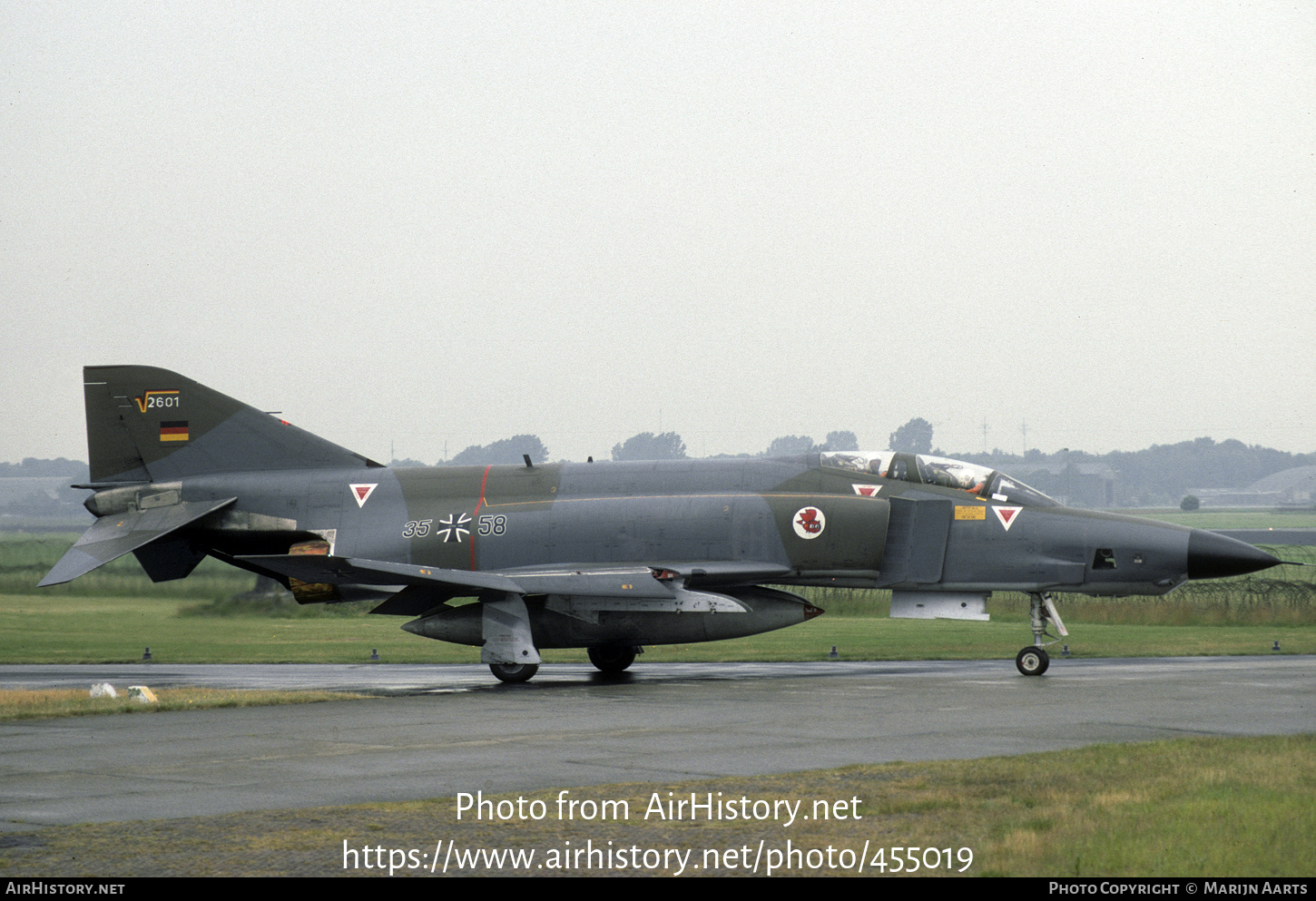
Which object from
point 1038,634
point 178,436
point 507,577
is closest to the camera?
point 1038,634

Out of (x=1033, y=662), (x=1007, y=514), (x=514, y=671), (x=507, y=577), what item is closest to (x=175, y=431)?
(x=507, y=577)

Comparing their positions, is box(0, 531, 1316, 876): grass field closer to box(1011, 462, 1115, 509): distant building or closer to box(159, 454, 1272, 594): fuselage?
box(159, 454, 1272, 594): fuselage

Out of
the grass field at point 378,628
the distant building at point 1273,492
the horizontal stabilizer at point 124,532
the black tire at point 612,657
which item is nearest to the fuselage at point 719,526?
the horizontal stabilizer at point 124,532

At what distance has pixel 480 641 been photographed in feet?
59.8

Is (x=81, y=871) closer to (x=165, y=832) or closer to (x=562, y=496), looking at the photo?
(x=165, y=832)

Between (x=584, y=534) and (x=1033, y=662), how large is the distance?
672 centimetres

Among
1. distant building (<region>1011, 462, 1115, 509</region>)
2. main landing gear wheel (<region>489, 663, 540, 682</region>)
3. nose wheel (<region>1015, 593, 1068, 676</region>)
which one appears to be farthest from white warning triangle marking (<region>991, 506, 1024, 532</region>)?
distant building (<region>1011, 462, 1115, 509</region>)

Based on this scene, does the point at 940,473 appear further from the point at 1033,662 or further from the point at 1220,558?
the point at 1220,558

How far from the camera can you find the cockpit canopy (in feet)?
→ 60.7

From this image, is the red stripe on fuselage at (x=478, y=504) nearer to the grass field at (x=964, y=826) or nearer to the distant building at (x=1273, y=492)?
the grass field at (x=964, y=826)

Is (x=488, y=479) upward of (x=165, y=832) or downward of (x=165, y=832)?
upward

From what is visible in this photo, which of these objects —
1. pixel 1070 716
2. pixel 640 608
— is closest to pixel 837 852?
pixel 1070 716

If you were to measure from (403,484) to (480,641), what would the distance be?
3.61 metres

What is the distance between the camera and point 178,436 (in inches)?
845
